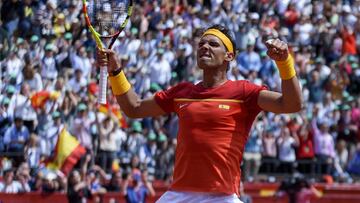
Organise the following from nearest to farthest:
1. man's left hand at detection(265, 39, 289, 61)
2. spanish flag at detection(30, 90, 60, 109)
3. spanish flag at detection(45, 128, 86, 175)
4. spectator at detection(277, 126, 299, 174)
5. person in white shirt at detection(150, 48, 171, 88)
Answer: man's left hand at detection(265, 39, 289, 61), spanish flag at detection(45, 128, 86, 175), spanish flag at detection(30, 90, 60, 109), spectator at detection(277, 126, 299, 174), person in white shirt at detection(150, 48, 171, 88)

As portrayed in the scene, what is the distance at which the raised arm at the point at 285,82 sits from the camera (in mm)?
7027

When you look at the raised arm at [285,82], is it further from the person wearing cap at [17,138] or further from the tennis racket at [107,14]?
the person wearing cap at [17,138]

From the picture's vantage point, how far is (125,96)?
7.91 metres

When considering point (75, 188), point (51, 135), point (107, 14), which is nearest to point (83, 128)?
point (51, 135)

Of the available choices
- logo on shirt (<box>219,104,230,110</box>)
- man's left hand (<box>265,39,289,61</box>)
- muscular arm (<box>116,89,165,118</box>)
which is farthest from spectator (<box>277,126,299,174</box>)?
man's left hand (<box>265,39,289,61</box>)

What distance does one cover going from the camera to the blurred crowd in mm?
18094

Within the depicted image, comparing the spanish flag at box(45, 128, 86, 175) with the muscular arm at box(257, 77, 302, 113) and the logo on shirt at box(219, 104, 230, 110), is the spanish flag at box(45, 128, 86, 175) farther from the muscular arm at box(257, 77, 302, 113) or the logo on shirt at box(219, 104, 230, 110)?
the muscular arm at box(257, 77, 302, 113)

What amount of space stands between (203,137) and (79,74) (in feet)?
40.3

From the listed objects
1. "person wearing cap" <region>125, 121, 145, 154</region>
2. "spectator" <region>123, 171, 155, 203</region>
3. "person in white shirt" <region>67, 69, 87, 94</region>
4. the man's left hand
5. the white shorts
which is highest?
the man's left hand

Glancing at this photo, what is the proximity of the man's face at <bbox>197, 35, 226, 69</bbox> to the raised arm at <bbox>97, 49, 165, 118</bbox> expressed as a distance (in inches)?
20.4

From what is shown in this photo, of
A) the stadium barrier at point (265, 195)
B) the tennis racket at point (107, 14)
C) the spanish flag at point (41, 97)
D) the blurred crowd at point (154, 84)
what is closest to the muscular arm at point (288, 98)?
the tennis racket at point (107, 14)

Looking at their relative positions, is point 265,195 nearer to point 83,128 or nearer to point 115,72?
point 83,128

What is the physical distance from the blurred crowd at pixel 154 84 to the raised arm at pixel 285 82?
390 inches

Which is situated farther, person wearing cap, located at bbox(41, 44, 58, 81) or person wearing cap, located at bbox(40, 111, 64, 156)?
person wearing cap, located at bbox(41, 44, 58, 81)
